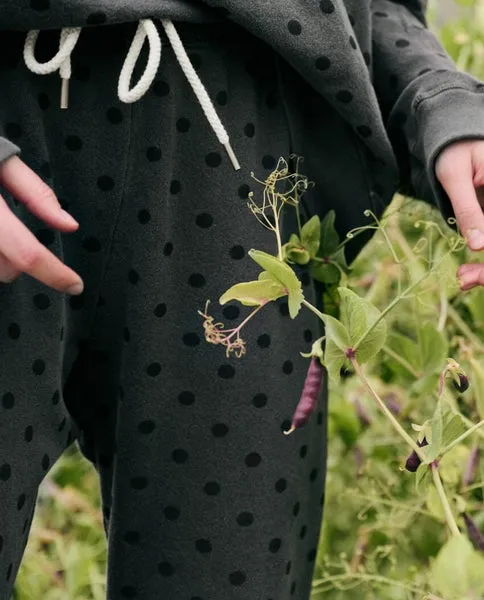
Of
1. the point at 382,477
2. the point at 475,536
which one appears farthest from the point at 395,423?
the point at 382,477

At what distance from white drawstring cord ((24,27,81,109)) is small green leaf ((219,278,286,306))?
0.17 m

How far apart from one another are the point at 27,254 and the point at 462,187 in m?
0.26

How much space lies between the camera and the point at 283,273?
21.4 inches

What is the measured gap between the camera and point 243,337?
27.4 inches

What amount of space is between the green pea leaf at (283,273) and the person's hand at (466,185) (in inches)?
5.0

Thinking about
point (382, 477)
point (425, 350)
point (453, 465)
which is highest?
point (425, 350)

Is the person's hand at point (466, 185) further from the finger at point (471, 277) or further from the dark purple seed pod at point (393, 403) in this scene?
the dark purple seed pod at point (393, 403)

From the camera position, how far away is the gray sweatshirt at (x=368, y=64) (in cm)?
62

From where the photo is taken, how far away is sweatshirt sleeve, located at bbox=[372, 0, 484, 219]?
2.25 ft

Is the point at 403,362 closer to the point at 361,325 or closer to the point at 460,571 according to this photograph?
the point at 361,325

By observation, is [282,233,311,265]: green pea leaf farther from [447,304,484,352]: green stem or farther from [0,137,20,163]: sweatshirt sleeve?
[447,304,484,352]: green stem

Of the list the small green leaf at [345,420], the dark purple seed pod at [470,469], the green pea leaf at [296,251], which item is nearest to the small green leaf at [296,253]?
the green pea leaf at [296,251]

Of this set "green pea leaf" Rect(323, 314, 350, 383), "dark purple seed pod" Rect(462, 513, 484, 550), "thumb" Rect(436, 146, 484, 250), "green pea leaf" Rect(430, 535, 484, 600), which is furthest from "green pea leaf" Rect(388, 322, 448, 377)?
"green pea leaf" Rect(430, 535, 484, 600)

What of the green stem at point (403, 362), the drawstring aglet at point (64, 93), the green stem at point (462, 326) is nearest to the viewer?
the drawstring aglet at point (64, 93)
